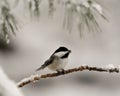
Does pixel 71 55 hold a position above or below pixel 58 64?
below

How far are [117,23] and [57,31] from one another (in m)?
0.93

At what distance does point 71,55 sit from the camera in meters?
6.38

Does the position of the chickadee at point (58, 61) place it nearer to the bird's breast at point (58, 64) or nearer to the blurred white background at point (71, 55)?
the bird's breast at point (58, 64)

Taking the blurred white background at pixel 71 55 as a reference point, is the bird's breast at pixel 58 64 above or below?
above

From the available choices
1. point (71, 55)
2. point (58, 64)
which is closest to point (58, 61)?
point (58, 64)

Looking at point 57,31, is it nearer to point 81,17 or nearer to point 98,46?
point 98,46

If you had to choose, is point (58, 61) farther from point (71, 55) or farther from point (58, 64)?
point (71, 55)

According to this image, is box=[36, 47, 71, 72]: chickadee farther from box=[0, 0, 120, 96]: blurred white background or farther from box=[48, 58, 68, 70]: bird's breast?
box=[0, 0, 120, 96]: blurred white background

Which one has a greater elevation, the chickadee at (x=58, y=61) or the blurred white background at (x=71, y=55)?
the chickadee at (x=58, y=61)

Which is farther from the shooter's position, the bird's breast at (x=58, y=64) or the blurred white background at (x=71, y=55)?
the blurred white background at (x=71, y=55)

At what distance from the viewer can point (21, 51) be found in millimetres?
6051

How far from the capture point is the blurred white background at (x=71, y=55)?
5.48m

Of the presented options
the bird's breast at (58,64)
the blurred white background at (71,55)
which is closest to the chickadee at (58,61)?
the bird's breast at (58,64)

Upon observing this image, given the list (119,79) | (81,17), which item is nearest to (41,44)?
(119,79)
